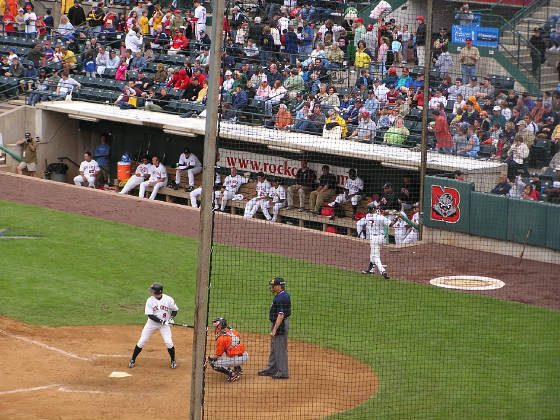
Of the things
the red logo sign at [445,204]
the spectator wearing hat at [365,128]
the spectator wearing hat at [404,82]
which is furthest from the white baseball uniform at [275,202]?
the red logo sign at [445,204]

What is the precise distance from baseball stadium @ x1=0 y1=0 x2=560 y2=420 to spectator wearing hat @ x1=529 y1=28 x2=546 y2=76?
7 cm

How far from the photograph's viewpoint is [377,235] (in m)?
16.7

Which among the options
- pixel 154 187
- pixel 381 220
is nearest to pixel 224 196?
pixel 154 187

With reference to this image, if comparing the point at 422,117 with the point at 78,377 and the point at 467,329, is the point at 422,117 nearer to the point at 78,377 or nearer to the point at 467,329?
the point at 467,329

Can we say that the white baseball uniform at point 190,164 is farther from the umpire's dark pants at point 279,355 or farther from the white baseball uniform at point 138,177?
the umpire's dark pants at point 279,355

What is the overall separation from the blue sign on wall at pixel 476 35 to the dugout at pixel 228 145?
3.25 meters

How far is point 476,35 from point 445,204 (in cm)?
464

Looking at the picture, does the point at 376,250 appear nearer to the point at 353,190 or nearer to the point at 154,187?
the point at 353,190

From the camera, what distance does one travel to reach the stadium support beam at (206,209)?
368 inches

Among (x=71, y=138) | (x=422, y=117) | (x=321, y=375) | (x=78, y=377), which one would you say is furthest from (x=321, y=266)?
(x=71, y=138)

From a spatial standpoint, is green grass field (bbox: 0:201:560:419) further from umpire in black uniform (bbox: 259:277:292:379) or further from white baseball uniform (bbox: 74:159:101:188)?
white baseball uniform (bbox: 74:159:101:188)

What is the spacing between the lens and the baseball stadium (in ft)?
40.3

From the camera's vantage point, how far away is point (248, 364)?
13164mm

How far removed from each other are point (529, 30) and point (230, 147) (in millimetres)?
7580
